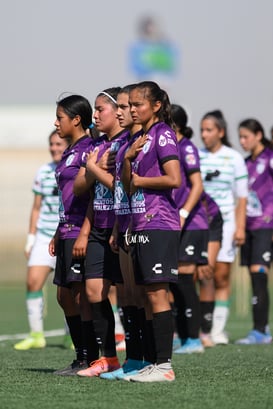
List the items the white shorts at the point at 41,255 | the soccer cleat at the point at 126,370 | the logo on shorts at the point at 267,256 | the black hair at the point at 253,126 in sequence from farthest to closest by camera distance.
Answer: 1. the black hair at the point at 253,126
2. the logo on shorts at the point at 267,256
3. the white shorts at the point at 41,255
4. the soccer cleat at the point at 126,370

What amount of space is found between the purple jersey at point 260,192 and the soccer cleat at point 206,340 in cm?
135

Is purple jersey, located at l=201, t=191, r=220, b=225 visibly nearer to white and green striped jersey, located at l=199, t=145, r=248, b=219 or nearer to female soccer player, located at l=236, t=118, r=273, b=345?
white and green striped jersey, located at l=199, t=145, r=248, b=219

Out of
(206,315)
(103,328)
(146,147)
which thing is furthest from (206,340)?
(146,147)

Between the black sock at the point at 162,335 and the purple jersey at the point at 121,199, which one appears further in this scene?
the purple jersey at the point at 121,199

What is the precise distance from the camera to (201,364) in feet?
31.1

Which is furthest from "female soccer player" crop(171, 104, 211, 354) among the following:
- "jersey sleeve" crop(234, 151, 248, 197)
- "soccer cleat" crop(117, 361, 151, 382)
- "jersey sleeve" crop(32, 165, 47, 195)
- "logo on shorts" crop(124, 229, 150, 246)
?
"logo on shorts" crop(124, 229, 150, 246)

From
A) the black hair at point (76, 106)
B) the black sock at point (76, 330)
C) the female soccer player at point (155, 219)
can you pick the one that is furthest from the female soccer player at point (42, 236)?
the female soccer player at point (155, 219)

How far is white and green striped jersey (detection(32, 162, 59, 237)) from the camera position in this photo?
12633 millimetres

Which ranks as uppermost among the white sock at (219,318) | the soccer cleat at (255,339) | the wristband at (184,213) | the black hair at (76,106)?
the black hair at (76,106)

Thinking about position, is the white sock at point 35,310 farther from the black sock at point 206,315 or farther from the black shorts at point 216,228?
the black shorts at point 216,228

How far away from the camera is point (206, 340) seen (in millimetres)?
12305

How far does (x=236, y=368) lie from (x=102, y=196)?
167cm

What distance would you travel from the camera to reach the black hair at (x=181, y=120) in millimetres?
11461

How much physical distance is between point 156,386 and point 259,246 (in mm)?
5574
